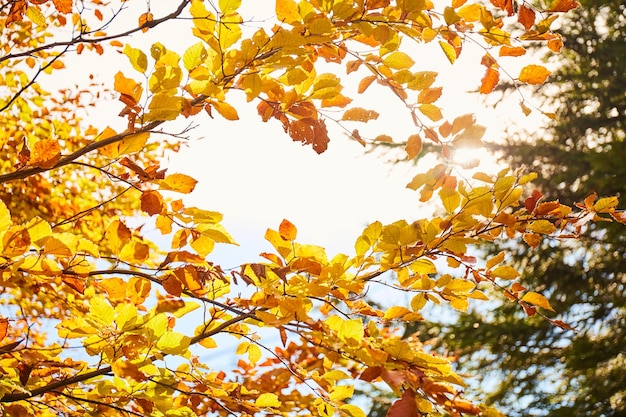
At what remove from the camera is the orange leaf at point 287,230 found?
53.5 inches

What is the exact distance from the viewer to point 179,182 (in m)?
1.38

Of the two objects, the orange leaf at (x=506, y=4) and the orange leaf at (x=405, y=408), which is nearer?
→ the orange leaf at (x=405, y=408)

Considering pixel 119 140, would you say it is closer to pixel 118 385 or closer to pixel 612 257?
pixel 118 385

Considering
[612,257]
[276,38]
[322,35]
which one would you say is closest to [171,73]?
[276,38]

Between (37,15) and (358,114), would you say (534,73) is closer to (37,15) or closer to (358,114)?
(358,114)

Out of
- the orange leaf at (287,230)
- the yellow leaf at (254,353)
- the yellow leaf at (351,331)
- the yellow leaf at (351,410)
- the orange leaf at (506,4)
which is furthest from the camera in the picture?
the yellow leaf at (254,353)

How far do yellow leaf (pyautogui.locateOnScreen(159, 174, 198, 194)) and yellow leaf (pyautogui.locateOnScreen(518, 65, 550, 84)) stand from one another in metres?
0.92

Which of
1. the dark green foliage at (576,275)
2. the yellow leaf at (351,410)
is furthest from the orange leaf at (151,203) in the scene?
the dark green foliage at (576,275)

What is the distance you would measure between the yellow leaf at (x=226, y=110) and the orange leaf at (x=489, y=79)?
73cm

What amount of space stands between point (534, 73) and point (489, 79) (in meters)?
0.14

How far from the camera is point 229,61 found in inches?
52.6

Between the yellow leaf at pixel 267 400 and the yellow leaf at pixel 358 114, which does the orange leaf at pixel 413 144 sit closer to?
the yellow leaf at pixel 358 114

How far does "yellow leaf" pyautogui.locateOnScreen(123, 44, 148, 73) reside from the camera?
1.26 meters

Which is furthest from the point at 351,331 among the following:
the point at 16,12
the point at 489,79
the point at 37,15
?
the point at 16,12
